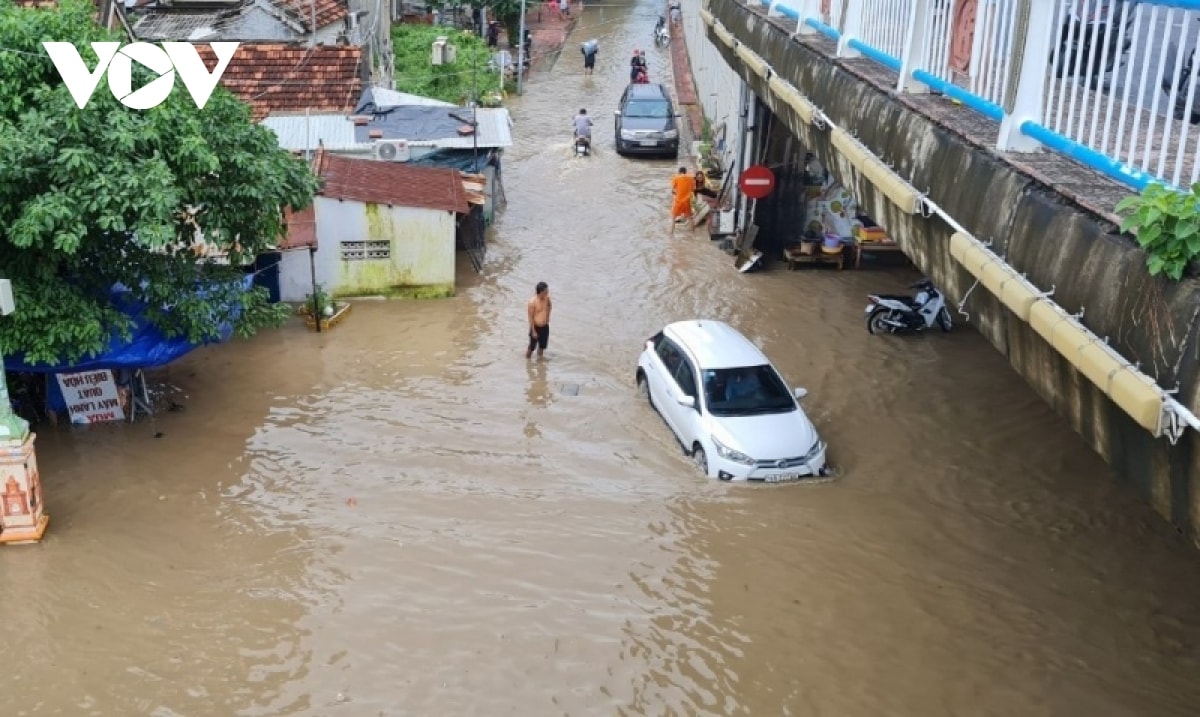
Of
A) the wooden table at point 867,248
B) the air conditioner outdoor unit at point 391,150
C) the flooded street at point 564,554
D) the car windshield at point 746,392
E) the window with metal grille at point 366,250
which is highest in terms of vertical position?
the air conditioner outdoor unit at point 391,150

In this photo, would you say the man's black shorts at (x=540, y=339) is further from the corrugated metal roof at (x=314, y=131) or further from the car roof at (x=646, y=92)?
the car roof at (x=646, y=92)

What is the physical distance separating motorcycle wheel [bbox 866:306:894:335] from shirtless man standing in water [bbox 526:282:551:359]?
486cm

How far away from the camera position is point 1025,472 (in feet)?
37.1

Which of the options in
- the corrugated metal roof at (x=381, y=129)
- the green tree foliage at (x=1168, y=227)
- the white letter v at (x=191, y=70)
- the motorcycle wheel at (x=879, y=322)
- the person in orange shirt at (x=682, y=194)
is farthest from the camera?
the person in orange shirt at (x=682, y=194)

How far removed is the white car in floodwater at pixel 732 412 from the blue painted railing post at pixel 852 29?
3.49 m

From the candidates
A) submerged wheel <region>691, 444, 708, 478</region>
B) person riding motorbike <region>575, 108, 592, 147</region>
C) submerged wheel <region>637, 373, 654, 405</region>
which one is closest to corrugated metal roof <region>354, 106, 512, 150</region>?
person riding motorbike <region>575, 108, 592, 147</region>

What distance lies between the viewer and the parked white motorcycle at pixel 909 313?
1538 centimetres

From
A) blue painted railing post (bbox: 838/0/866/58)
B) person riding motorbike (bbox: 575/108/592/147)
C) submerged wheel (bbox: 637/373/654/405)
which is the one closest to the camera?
blue painted railing post (bbox: 838/0/866/58)

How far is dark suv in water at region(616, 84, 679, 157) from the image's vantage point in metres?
26.2

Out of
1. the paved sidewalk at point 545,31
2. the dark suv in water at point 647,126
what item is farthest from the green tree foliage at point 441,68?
the paved sidewalk at point 545,31

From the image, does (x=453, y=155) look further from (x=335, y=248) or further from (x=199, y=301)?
(x=199, y=301)

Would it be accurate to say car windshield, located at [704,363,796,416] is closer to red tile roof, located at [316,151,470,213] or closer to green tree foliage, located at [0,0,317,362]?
green tree foliage, located at [0,0,317,362]

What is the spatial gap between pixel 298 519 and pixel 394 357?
451cm

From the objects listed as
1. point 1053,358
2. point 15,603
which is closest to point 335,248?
point 15,603
